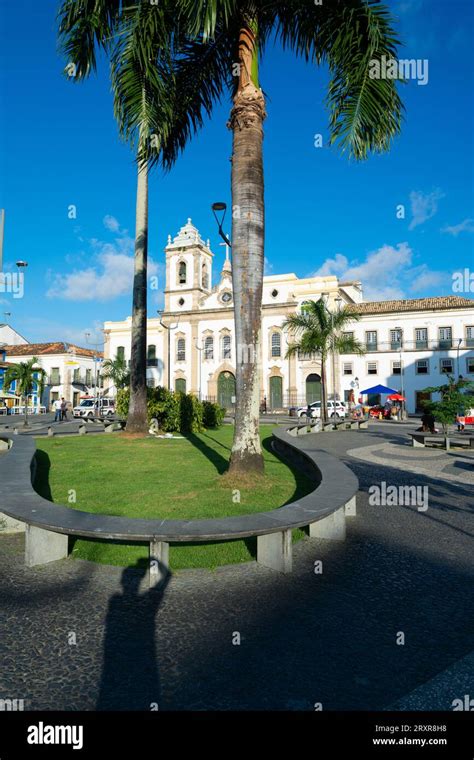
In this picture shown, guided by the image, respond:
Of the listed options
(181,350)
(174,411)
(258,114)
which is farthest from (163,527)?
(181,350)

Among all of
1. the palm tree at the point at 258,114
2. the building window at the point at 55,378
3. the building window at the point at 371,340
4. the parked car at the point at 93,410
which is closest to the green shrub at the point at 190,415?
the palm tree at the point at 258,114

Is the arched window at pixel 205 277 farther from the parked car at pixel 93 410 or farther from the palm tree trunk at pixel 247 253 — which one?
the palm tree trunk at pixel 247 253

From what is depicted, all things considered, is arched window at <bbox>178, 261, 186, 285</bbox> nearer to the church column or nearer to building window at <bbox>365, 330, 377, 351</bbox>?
the church column

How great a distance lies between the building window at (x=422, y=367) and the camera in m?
40.9

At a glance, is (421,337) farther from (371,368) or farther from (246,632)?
(246,632)

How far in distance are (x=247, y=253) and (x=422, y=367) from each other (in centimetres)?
3757

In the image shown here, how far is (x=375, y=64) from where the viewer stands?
289 inches

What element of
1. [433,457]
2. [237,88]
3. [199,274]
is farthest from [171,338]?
[237,88]

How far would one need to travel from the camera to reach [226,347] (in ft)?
150

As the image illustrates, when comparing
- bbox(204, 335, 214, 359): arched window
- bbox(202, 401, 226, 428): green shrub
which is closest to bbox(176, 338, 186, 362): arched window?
bbox(204, 335, 214, 359): arched window

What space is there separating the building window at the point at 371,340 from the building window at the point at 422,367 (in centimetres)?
405

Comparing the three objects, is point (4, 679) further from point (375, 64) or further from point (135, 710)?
point (375, 64)

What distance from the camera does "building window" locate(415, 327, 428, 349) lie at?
41.4 m

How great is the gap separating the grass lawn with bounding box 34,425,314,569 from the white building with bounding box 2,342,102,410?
44.5m
